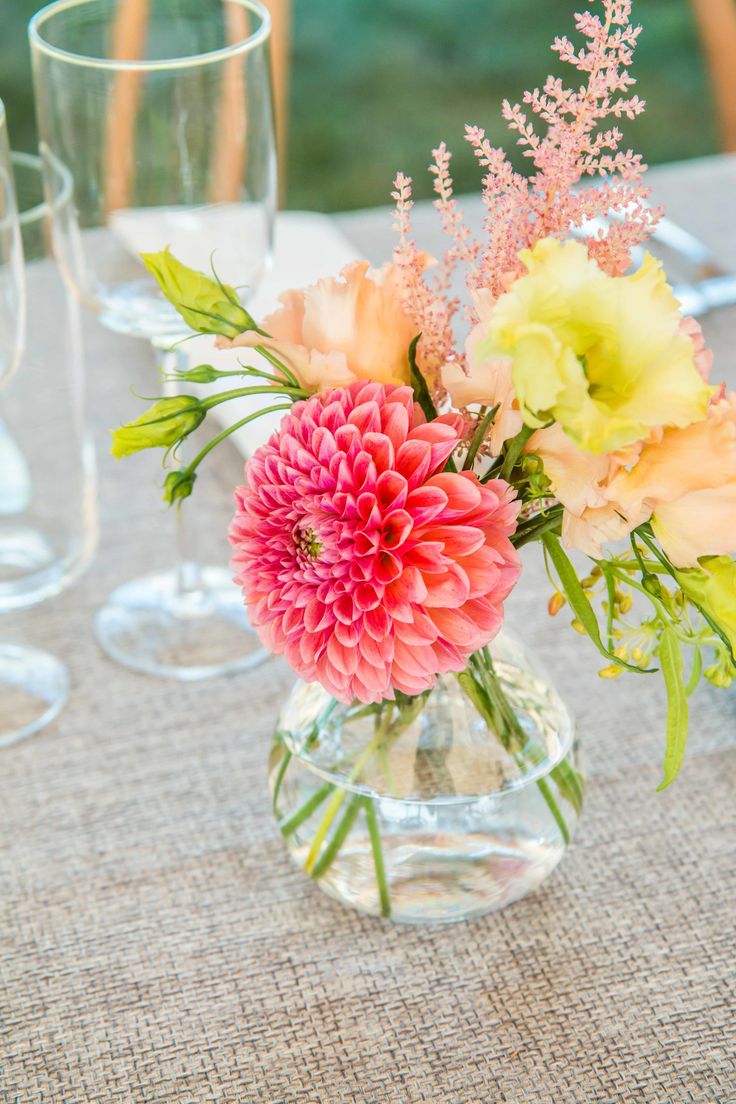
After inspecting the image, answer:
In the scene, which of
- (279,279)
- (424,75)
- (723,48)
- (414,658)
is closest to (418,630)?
(414,658)

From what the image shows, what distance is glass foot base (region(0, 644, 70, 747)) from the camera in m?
0.68

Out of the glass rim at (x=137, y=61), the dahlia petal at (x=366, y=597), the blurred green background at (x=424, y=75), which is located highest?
the glass rim at (x=137, y=61)

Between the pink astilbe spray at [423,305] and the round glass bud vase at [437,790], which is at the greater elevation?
the pink astilbe spray at [423,305]

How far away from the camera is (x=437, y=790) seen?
0.53m

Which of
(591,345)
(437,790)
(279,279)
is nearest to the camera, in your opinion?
(591,345)

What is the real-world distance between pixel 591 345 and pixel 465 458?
0.29 feet

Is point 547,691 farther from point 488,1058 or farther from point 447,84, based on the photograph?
point 447,84

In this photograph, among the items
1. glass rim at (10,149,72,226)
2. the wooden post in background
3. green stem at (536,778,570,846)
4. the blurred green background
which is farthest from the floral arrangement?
the blurred green background

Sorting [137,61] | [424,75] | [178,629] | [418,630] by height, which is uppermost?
[137,61]

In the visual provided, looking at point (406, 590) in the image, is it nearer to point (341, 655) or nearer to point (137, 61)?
point (341, 655)

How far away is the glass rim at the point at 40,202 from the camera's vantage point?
2.16ft

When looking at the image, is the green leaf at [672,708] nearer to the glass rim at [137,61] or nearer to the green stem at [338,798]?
the green stem at [338,798]

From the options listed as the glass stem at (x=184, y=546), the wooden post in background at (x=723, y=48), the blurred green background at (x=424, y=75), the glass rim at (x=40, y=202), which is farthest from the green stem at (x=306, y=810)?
the blurred green background at (x=424, y=75)

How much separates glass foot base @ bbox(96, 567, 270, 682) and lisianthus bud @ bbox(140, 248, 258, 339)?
274mm
